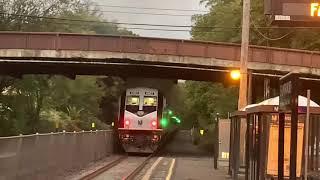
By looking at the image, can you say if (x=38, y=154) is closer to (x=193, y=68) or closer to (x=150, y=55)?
(x=150, y=55)

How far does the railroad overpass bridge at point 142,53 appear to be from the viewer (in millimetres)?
45719

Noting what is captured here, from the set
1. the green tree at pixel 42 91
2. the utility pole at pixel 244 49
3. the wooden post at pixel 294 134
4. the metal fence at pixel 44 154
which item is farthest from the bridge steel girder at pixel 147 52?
the wooden post at pixel 294 134

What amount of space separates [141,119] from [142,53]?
7.11 m

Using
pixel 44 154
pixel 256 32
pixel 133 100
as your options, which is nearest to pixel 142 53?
pixel 133 100

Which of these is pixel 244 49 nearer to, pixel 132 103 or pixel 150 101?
pixel 150 101

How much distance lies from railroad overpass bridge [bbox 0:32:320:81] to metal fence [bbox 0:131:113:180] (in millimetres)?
16340

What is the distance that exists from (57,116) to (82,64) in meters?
17.9

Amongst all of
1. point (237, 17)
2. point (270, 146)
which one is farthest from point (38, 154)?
point (237, 17)

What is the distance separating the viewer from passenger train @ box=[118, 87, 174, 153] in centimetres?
4056

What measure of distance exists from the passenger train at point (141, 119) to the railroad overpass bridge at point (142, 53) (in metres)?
5.35

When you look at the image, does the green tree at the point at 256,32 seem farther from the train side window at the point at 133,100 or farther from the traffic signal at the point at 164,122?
the train side window at the point at 133,100

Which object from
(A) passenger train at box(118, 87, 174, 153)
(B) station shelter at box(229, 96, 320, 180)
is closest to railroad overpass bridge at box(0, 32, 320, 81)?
(A) passenger train at box(118, 87, 174, 153)

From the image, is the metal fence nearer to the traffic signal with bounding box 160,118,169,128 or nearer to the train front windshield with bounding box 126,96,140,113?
the train front windshield with bounding box 126,96,140,113

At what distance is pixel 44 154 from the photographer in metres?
19.0
